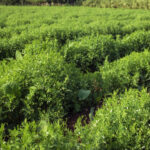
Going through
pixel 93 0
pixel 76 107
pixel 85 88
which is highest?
pixel 93 0

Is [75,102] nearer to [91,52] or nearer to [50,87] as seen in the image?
[50,87]

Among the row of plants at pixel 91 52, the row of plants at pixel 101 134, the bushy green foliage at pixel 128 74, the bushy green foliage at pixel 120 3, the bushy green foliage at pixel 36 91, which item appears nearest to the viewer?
the row of plants at pixel 101 134

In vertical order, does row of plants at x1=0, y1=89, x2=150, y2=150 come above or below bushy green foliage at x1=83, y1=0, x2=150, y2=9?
below

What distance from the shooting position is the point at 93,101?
3.61 metres

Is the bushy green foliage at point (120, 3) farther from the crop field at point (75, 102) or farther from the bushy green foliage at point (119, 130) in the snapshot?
the bushy green foliage at point (119, 130)

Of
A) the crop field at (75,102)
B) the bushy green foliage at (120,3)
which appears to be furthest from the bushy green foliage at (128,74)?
the bushy green foliage at (120,3)

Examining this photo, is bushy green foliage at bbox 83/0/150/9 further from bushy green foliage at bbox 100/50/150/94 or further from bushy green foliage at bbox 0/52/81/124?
bushy green foliage at bbox 0/52/81/124

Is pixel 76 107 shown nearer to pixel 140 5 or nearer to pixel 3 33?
pixel 3 33

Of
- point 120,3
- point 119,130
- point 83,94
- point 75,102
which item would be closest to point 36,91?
point 75,102

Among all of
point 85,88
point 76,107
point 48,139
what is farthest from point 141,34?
point 48,139

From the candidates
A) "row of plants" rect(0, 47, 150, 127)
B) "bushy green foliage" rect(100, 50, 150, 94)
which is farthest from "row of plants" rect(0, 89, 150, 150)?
"bushy green foliage" rect(100, 50, 150, 94)

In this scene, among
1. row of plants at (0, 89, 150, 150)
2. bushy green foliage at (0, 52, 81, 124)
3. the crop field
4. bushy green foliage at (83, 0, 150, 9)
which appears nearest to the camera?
row of plants at (0, 89, 150, 150)

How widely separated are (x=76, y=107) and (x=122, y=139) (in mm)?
1398

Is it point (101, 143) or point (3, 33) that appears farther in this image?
point (3, 33)
